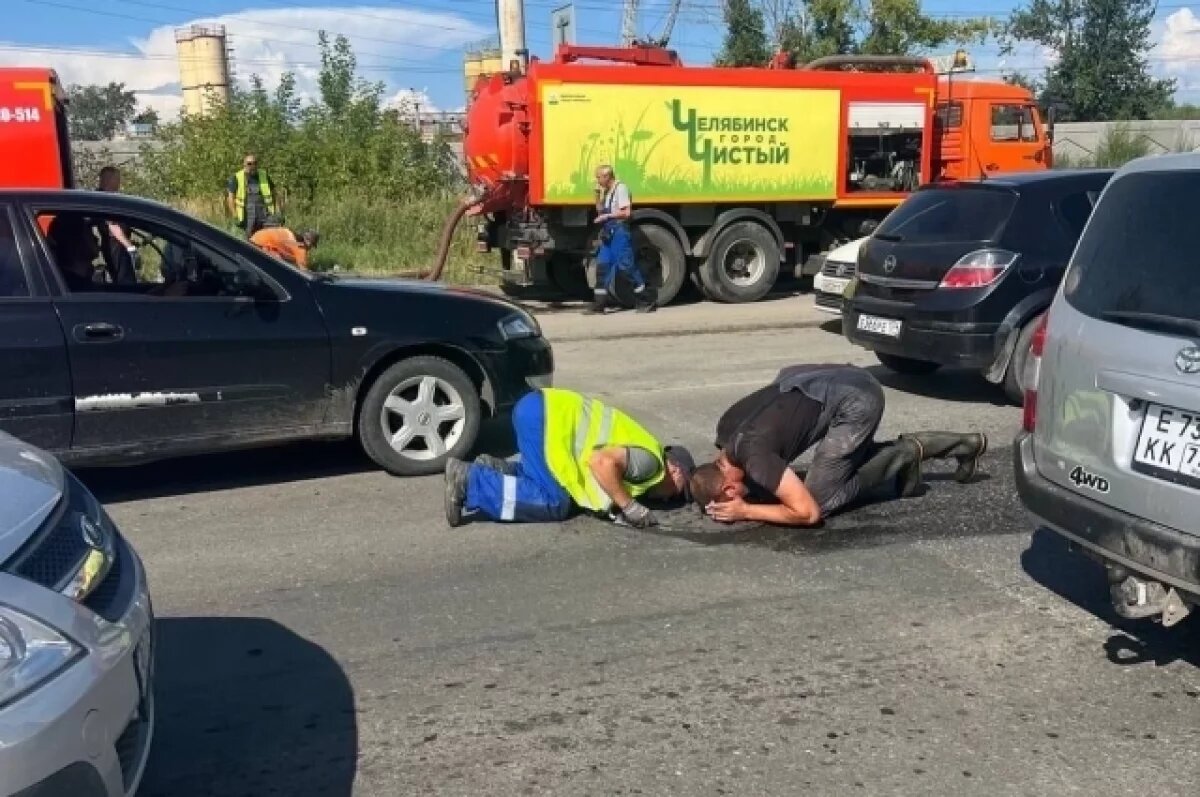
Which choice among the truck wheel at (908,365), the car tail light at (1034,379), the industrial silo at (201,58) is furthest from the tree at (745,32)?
the car tail light at (1034,379)

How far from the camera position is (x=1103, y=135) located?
3167 centimetres

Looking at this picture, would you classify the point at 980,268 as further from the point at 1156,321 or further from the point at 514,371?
the point at 1156,321

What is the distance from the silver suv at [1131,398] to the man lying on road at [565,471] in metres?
1.88

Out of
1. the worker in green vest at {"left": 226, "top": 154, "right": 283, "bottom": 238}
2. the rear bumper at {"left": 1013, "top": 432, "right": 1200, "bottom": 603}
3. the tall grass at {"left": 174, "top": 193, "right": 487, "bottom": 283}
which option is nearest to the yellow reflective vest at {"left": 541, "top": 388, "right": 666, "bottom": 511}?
the rear bumper at {"left": 1013, "top": 432, "right": 1200, "bottom": 603}

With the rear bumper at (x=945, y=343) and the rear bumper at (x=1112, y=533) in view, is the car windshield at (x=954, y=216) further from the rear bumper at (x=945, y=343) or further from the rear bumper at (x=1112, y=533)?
the rear bumper at (x=1112, y=533)

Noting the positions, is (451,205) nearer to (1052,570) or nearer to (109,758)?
(1052,570)

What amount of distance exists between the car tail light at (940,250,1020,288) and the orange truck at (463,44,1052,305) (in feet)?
22.3

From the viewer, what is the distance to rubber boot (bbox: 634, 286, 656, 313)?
1436 cm

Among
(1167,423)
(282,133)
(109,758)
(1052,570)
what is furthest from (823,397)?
(282,133)

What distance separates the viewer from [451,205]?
67.1 feet

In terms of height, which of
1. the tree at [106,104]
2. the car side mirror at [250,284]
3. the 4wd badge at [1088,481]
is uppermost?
the tree at [106,104]

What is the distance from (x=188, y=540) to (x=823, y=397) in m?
3.12

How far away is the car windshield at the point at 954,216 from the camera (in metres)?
8.12

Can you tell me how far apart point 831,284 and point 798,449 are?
652 centimetres
